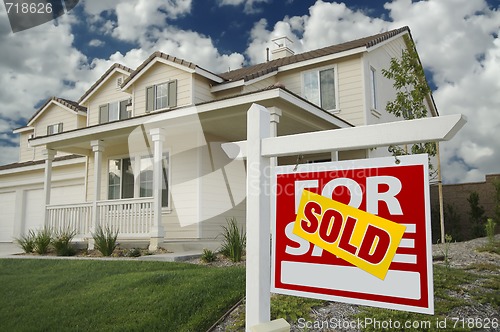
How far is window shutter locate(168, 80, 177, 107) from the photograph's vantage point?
12336mm

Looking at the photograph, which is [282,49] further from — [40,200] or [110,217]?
[40,200]

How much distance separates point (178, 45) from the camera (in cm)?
1303

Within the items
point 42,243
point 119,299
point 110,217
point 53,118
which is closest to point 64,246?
point 42,243

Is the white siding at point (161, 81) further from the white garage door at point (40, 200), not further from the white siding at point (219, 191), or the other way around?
the white garage door at point (40, 200)

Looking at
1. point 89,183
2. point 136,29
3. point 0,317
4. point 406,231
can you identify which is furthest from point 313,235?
point 89,183

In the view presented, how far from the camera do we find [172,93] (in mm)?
12422

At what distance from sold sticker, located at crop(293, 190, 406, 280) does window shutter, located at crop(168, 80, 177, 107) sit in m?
10.5

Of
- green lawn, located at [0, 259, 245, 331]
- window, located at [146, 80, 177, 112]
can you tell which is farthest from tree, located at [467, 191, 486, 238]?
green lawn, located at [0, 259, 245, 331]

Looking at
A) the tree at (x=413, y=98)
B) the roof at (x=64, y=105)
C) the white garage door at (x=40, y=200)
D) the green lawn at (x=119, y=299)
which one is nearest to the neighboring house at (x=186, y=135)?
the white garage door at (x=40, y=200)

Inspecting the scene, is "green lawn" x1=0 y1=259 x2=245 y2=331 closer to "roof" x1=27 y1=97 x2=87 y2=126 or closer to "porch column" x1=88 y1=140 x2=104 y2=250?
"porch column" x1=88 y1=140 x2=104 y2=250

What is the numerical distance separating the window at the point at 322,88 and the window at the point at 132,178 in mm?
4577

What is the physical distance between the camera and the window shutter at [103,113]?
49.6 ft

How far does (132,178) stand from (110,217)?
93.4 inches

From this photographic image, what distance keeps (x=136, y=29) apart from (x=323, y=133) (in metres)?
8.94
